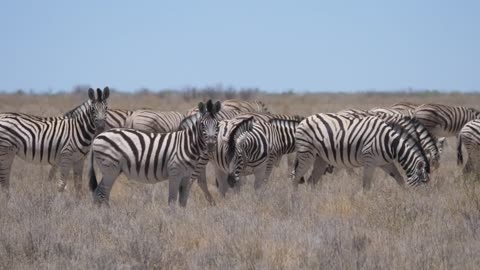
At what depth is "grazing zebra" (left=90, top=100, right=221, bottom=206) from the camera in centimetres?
994

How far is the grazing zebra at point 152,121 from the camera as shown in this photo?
640 inches

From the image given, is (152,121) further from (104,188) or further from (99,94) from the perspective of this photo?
(104,188)

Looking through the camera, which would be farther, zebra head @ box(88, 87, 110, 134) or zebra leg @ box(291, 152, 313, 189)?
zebra leg @ box(291, 152, 313, 189)

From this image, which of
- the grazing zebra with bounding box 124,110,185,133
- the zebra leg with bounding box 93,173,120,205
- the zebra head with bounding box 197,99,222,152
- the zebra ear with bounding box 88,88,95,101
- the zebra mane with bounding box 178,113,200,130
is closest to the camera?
the zebra head with bounding box 197,99,222,152

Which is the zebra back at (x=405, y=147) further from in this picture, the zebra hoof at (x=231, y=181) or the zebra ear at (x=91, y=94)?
the zebra ear at (x=91, y=94)

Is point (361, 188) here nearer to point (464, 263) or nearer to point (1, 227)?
point (464, 263)

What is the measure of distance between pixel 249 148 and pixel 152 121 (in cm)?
475

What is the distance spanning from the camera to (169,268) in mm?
6992

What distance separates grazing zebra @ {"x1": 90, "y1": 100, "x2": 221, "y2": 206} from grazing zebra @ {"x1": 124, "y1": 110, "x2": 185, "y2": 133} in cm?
589

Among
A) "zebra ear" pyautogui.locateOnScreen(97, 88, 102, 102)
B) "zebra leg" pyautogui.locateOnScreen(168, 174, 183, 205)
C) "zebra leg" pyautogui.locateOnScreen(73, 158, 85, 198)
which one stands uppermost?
"zebra ear" pyautogui.locateOnScreen(97, 88, 102, 102)

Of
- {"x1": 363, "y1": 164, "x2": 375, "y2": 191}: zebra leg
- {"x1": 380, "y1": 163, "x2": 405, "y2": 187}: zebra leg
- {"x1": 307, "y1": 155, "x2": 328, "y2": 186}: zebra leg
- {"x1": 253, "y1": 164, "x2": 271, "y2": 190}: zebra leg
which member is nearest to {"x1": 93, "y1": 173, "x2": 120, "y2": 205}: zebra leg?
{"x1": 253, "y1": 164, "x2": 271, "y2": 190}: zebra leg

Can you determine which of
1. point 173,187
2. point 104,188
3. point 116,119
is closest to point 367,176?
point 173,187

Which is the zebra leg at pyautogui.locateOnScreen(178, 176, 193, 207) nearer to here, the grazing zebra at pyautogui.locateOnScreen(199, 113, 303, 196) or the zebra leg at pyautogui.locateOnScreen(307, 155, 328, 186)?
the grazing zebra at pyautogui.locateOnScreen(199, 113, 303, 196)

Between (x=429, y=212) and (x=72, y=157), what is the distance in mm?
5907
